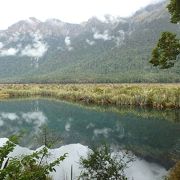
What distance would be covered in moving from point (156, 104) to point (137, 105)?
423 cm

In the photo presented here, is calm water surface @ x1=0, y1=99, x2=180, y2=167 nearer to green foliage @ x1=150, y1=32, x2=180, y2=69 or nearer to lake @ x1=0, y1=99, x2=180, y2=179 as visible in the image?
lake @ x1=0, y1=99, x2=180, y2=179

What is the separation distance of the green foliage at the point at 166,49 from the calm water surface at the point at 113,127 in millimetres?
6468

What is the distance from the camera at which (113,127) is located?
136ft

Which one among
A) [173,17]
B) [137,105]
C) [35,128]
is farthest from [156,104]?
[173,17]

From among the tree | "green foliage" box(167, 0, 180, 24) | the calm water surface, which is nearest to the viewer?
"green foliage" box(167, 0, 180, 24)

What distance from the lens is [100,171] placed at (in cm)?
1609

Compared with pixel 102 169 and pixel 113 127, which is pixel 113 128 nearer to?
pixel 113 127

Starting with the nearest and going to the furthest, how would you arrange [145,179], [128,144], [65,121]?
[145,179], [128,144], [65,121]

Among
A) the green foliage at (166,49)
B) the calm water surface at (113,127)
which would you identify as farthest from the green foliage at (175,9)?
the calm water surface at (113,127)

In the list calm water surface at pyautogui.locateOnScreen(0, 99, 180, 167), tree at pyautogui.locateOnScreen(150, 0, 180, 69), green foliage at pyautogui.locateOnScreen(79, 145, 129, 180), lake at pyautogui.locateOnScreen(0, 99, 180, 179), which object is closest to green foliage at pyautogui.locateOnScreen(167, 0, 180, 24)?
tree at pyautogui.locateOnScreen(150, 0, 180, 69)

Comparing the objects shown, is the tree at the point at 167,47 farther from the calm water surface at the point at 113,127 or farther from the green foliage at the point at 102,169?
the green foliage at the point at 102,169

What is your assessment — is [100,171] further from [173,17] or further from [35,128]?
[35,128]

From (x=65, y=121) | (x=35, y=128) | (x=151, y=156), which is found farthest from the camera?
(x=65, y=121)

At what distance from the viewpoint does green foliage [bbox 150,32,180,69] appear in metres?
22.2
